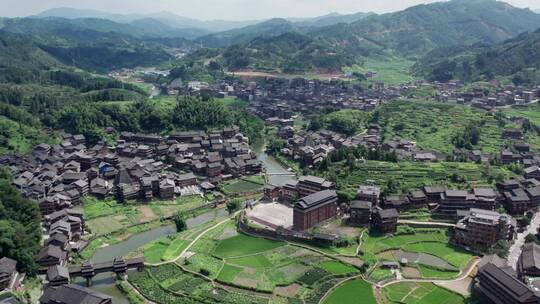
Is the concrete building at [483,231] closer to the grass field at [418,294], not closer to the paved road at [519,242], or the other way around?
the paved road at [519,242]

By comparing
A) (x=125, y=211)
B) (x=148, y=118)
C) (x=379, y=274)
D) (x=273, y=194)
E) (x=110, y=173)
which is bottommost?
(x=125, y=211)

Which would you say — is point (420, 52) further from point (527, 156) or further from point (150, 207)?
point (150, 207)

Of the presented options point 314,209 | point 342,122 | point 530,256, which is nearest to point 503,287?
point 530,256

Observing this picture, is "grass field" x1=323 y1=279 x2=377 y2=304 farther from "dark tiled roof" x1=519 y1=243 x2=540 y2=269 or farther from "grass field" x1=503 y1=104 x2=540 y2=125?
"grass field" x1=503 y1=104 x2=540 y2=125

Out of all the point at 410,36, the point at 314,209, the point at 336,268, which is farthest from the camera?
the point at 410,36

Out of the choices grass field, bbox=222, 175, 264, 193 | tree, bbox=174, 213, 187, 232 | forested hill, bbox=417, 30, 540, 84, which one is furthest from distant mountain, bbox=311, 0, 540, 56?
tree, bbox=174, 213, 187, 232

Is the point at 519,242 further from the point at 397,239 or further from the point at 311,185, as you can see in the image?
the point at 311,185

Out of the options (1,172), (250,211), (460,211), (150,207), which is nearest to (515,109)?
(460,211)
